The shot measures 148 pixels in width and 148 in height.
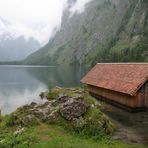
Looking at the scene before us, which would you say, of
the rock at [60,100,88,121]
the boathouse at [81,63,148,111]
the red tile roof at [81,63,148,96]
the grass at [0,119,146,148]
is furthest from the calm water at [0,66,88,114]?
the grass at [0,119,146,148]

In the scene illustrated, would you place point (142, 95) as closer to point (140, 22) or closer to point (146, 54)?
point (146, 54)

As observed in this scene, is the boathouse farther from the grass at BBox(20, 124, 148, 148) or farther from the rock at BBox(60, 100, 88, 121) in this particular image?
the grass at BBox(20, 124, 148, 148)

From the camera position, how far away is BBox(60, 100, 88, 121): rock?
26.9 meters

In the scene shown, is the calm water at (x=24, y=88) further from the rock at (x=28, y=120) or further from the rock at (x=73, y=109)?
the rock at (x=73, y=109)

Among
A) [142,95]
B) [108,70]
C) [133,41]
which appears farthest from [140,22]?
[142,95]

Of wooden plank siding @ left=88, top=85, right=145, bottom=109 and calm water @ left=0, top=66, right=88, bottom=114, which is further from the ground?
wooden plank siding @ left=88, top=85, right=145, bottom=109

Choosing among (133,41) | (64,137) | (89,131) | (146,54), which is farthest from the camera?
(133,41)

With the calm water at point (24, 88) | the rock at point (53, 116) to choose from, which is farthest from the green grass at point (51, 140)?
the calm water at point (24, 88)

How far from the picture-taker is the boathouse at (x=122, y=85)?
37312mm

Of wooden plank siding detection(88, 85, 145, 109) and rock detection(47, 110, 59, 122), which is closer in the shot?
rock detection(47, 110, 59, 122)

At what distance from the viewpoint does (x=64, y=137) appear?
23656 millimetres

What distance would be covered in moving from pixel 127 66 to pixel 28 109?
67.6 ft

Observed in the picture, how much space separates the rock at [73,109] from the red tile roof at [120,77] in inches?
430

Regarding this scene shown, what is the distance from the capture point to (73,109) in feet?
88.9
